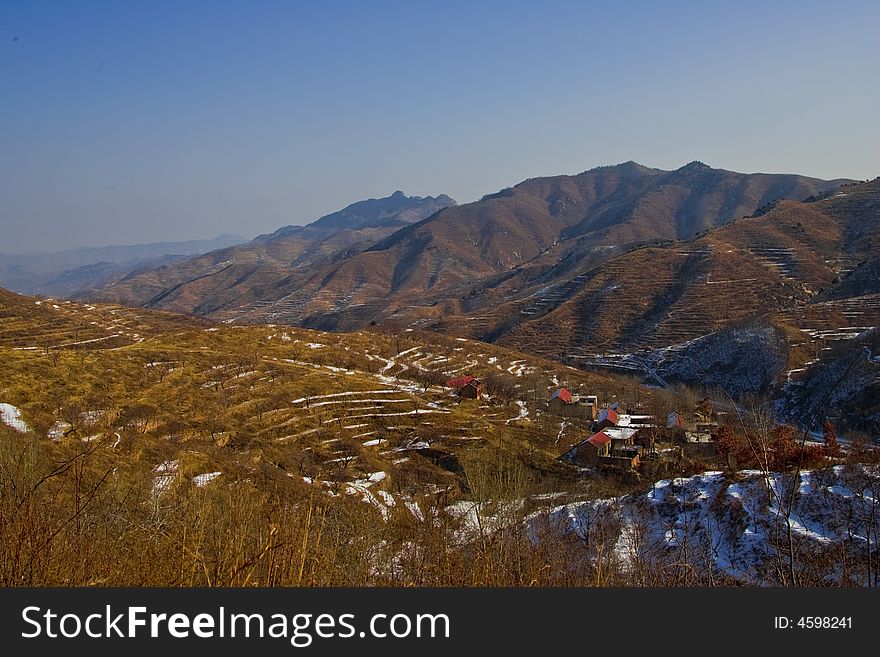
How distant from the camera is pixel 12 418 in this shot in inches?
977

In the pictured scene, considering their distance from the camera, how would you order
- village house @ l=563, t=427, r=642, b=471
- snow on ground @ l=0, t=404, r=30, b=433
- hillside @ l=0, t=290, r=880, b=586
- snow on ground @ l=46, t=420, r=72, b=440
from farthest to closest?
village house @ l=563, t=427, r=642, b=471, snow on ground @ l=46, t=420, r=72, b=440, snow on ground @ l=0, t=404, r=30, b=433, hillside @ l=0, t=290, r=880, b=586

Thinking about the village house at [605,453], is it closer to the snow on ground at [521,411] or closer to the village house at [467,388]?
the snow on ground at [521,411]

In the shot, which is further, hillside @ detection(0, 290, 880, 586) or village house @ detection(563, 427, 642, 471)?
village house @ detection(563, 427, 642, 471)

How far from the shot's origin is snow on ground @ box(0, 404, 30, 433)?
23766 mm

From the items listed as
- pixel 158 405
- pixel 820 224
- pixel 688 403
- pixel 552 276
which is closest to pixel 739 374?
pixel 688 403

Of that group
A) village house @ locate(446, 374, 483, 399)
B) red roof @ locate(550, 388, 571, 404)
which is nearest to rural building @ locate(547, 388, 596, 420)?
red roof @ locate(550, 388, 571, 404)

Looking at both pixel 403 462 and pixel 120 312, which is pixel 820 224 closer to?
pixel 403 462

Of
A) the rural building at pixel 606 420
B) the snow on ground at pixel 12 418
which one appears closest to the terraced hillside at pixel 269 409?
the snow on ground at pixel 12 418

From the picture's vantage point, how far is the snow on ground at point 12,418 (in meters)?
23.8

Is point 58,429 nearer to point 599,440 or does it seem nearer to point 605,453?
point 599,440

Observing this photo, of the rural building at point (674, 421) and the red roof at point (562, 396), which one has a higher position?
the red roof at point (562, 396)

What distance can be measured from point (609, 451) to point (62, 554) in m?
32.8

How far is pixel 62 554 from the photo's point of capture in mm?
4145

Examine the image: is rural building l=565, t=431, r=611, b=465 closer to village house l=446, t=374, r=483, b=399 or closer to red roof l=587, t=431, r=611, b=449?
red roof l=587, t=431, r=611, b=449
